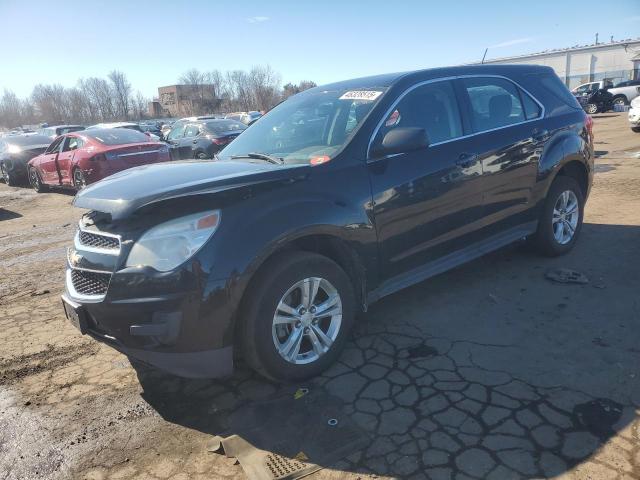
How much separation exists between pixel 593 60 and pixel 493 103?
2624 inches

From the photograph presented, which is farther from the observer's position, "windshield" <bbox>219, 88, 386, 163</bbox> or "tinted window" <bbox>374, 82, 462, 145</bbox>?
"tinted window" <bbox>374, 82, 462, 145</bbox>

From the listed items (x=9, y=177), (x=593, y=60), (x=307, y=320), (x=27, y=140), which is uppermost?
(x=593, y=60)

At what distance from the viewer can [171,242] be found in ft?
8.79

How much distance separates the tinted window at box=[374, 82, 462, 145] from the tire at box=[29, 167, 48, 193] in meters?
12.4

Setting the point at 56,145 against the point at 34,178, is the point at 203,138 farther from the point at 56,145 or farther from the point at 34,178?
the point at 34,178

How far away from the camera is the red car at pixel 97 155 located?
1011 cm

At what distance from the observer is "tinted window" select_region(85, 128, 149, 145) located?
34.8ft

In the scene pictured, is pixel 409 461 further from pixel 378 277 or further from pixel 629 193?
pixel 629 193

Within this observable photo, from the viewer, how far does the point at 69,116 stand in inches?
3868

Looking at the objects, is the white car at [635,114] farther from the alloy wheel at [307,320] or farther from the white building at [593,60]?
the white building at [593,60]

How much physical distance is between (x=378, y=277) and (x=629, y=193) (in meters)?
6.29

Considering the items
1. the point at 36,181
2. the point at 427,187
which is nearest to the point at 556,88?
the point at 427,187

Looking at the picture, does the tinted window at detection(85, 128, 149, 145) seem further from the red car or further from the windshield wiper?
the windshield wiper

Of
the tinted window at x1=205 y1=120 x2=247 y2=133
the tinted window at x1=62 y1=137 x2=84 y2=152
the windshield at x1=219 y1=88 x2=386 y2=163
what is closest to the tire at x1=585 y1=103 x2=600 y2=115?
the tinted window at x1=205 y1=120 x2=247 y2=133
